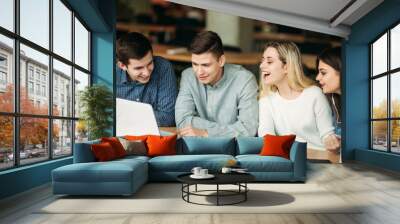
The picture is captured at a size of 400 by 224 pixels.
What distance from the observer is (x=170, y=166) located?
6.40 meters

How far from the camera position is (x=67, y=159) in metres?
7.20

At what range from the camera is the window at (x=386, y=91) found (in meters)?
8.46

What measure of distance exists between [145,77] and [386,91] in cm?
535

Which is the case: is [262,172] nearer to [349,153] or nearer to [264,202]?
[264,202]

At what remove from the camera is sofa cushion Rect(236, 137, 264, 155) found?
7.43m

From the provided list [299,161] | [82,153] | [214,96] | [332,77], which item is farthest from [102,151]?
[332,77]

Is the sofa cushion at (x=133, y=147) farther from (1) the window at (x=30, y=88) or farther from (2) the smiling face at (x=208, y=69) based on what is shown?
(2) the smiling face at (x=208, y=69)

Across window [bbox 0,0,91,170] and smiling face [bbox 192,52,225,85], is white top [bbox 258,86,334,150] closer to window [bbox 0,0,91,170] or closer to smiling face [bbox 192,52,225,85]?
smiling face [bbox 192,52,225,85]

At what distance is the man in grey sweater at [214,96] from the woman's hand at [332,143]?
173 cm

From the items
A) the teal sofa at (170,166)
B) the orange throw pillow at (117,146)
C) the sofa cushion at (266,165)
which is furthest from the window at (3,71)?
the sofa cushion at (266,165)

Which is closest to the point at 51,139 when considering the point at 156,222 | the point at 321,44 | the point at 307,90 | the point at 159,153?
the point at 159,153

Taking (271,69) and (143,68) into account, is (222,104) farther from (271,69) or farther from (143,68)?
(143,68)

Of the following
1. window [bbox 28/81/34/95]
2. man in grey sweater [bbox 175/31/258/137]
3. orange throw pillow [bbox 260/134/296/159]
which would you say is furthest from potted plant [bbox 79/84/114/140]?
orange throw pillow [bbox 260/134/296/159]

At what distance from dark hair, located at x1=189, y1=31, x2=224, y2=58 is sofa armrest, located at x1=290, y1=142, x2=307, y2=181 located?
3332mm
